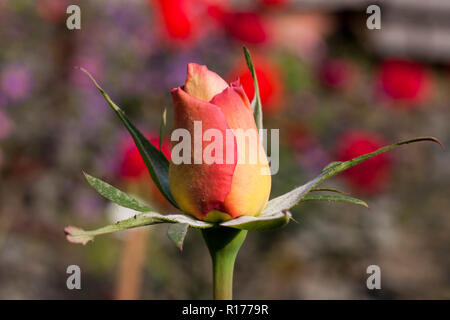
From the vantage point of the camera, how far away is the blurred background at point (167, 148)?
1996 mm

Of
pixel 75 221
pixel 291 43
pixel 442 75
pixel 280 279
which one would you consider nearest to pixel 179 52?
pixel 75 221

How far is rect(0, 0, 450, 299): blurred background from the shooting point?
1996 millimetres

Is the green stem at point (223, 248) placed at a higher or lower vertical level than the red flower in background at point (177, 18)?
lower

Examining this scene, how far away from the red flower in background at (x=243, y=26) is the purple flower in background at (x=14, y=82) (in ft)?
2.82

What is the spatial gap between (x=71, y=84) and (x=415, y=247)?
62.4 inches

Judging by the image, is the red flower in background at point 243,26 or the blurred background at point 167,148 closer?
the blurred background at point 167,148

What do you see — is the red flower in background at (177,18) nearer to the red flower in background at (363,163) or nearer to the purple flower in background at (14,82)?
the purple flower in background at (14,82)

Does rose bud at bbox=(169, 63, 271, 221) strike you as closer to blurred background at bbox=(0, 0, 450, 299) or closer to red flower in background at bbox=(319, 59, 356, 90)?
blurred background at bbox=(0, 0, 450, 299)

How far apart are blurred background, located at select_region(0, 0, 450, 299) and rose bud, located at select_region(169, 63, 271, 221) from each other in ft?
3.29

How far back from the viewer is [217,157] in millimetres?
386

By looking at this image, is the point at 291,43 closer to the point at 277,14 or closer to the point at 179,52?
the point at 277,14

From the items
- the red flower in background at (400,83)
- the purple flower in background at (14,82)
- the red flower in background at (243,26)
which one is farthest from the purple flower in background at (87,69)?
the red flower in background at (400,83)

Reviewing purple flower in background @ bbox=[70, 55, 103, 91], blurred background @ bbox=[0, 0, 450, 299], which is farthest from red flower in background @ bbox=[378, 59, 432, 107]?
purple flower in background @ bbox=[70, 55, 103, 91]
